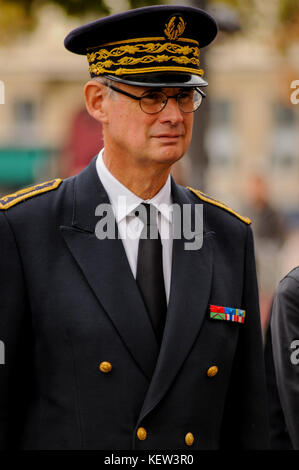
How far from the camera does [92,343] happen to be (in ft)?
10.2

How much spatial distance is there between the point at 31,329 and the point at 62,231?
1.20 ft

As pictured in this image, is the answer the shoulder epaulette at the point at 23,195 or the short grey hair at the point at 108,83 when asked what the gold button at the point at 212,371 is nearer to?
the shoulder epaulette at the point at 23,195

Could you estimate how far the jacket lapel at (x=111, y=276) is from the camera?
3.14m

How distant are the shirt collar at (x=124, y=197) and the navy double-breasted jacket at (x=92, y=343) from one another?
3cm

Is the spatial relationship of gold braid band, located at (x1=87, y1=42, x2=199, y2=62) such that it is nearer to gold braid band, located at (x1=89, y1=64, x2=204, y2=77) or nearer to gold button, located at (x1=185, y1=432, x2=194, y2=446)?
gold braid band, located at (x1=89, y1=64, x2=204, y2=77)

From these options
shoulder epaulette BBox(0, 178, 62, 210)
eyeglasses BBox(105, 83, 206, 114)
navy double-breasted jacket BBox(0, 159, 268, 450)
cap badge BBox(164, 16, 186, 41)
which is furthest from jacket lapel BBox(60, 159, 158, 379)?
cap badge BBox(164, 16, 186, 41)

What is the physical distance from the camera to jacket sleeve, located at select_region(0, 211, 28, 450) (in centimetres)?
314

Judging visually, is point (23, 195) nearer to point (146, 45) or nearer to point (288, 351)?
point (146, 45)

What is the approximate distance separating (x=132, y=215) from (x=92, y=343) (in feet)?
1.63

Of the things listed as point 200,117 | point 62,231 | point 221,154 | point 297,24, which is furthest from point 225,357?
point 221,154

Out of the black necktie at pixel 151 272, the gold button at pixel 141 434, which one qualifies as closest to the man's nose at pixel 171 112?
the black necktie at pixel 151 272

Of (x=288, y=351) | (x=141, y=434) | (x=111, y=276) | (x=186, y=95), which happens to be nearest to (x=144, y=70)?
(x=186, y=95)

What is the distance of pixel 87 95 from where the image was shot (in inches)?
131

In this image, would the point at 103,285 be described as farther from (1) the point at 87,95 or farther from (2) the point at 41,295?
(1) the point at 87,95
